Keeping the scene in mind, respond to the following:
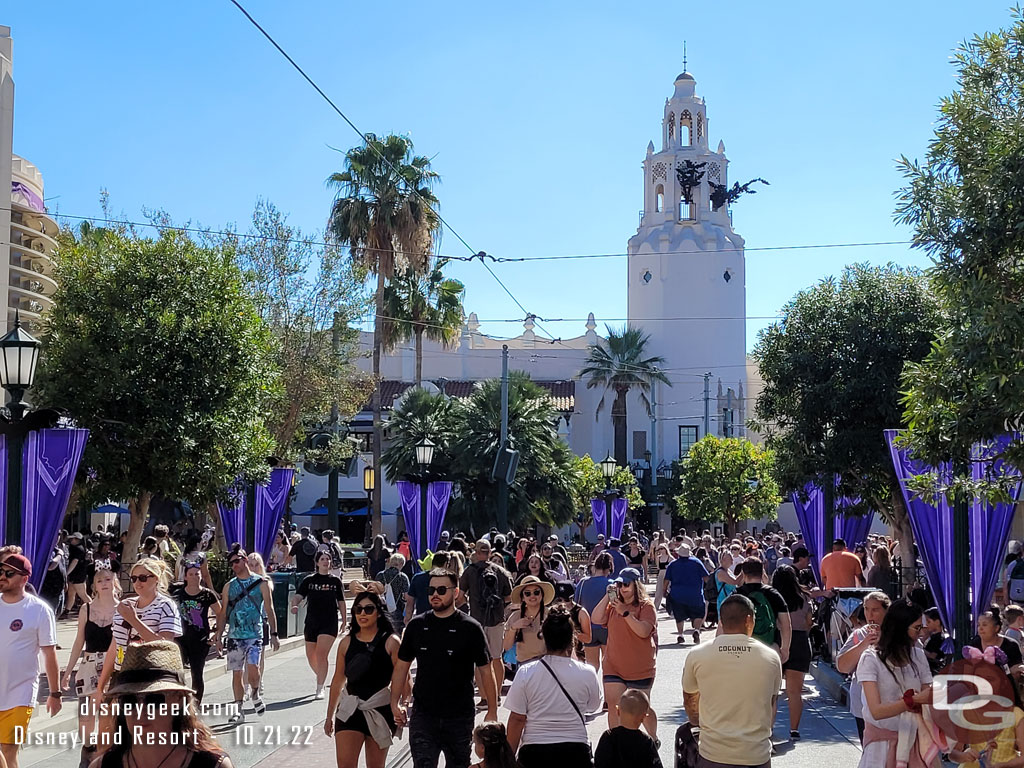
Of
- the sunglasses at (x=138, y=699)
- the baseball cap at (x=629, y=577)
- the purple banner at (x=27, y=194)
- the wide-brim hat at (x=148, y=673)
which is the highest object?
the purple banner at (x=27, y=194)

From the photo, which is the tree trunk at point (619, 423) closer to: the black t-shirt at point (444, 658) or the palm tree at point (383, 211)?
the palm tree at point (383, 211)

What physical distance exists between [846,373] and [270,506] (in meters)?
11.6

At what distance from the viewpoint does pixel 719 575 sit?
15.6 metres

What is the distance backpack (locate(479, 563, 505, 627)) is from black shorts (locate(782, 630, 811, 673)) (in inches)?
129

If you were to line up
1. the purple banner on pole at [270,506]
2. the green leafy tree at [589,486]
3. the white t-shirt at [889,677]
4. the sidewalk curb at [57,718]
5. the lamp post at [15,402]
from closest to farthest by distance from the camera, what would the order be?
1. the white t-shirt at [889,677]
2. the sidewalk curb at [57,718]
3. the lamp post at [15,402]
4. the purple banner on pole at [270,506]
5. the green leafy tree at [589,486]

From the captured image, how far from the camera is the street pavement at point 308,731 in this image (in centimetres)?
1006

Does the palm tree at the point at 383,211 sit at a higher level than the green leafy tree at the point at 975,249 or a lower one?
higher

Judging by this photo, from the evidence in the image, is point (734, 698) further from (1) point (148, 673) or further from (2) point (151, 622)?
(2) point (151, 622)

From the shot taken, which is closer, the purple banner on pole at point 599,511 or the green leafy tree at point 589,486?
the purple banner on pole at point 599,511

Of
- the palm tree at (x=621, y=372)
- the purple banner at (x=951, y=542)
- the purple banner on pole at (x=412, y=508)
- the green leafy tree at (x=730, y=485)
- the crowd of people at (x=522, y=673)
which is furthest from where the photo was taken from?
the palm tree at (x=621, y=372)

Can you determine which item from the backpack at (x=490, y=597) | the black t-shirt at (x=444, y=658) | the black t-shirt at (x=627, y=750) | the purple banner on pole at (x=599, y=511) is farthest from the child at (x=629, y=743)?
the purple banner on pole at (x=599, y=511)

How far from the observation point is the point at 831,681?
14492 mm

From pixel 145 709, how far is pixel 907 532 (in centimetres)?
1813

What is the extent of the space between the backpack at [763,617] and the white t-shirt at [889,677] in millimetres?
3288
